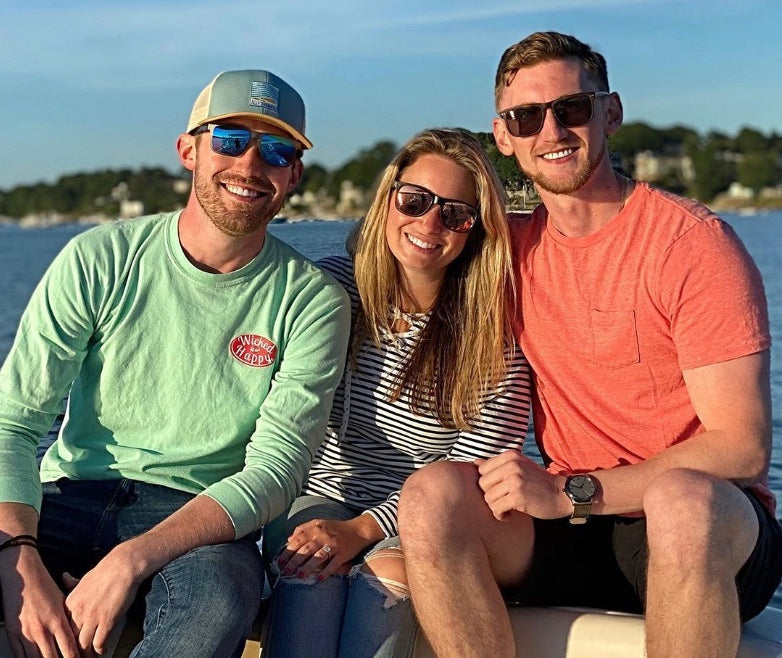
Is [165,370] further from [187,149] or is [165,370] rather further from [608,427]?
[608,427]

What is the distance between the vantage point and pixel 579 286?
3.07m

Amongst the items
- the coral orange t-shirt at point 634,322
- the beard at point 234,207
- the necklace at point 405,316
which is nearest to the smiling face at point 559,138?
the coral orange t-shirt at point 634,322

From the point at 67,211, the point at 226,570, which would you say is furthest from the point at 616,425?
the point at 67,211

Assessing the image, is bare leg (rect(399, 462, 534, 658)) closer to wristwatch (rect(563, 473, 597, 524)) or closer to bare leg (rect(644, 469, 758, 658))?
wristwatch (rect(563, 473, 597, 524))

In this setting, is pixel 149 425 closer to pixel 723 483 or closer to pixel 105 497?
pixel 105 497

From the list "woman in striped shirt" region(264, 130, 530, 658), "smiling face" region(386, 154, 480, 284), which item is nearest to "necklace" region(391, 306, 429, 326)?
"woman in striped shirt" region(264, 130, 530, 658)

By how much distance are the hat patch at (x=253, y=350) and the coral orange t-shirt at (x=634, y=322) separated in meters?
0.74

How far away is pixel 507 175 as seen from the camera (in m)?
3.66

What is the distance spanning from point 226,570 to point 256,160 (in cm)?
112

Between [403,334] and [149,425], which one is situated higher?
[403,334]

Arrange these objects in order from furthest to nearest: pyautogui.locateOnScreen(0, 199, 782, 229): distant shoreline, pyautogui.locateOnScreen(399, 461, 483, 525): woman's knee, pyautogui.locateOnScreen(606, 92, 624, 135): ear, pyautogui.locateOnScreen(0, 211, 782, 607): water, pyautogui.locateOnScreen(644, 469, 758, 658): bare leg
Answer: 1. pyautogui.locateOnScreen(0, 199, 782, 229): distant shoreline
2. pyautogui.locateOnScreen(0, 211, 782, 607): water
3. pyautogui.locateOnScreen(606, 92, 624, 135): ear
4. pyautogui.locateOnScreen(399, 461, 483, 525): woman's knee
5. pyautogui.locateOnScreen(644, 469, 758, 658): bare leg

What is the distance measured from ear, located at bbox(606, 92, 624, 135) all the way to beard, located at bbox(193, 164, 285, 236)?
3.35 ft

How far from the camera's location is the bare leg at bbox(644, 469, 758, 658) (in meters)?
2.48

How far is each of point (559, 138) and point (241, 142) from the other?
0.89 m
